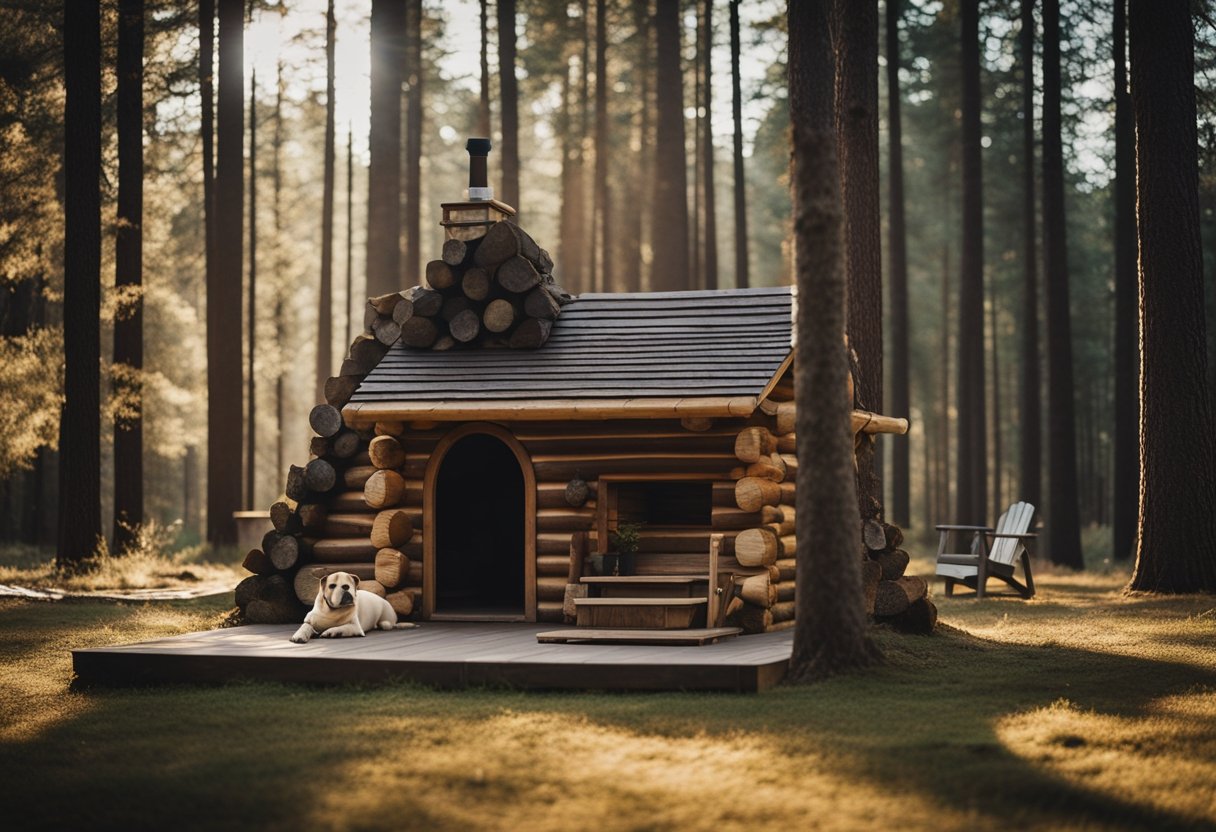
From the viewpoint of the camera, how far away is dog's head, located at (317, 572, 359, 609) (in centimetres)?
1074

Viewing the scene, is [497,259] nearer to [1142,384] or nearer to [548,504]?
[548,504]

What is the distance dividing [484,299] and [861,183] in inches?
187

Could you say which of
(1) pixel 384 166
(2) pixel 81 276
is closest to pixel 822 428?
(2) pixel 81 276

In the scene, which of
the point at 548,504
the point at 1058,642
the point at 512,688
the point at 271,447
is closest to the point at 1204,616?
the point at 1058,642

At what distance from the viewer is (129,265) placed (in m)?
20.0

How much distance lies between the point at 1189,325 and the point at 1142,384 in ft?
2.83

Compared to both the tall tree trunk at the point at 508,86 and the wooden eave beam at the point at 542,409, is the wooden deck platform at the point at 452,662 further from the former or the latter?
the tall tree trunk at the point at 508,86

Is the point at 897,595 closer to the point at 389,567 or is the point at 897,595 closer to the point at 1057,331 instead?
the point at 389,567

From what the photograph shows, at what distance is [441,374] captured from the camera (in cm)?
1245

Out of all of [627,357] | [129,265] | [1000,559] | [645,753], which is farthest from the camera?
[129,265]

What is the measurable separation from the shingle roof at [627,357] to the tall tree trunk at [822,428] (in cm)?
229

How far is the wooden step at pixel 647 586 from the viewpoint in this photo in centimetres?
1141

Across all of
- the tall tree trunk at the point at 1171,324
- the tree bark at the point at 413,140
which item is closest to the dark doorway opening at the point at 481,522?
the tall tree trunk at the point at 1171,324

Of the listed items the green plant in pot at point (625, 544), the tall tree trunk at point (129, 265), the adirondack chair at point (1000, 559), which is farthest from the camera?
the tall tree trunk at point (129, 265)
